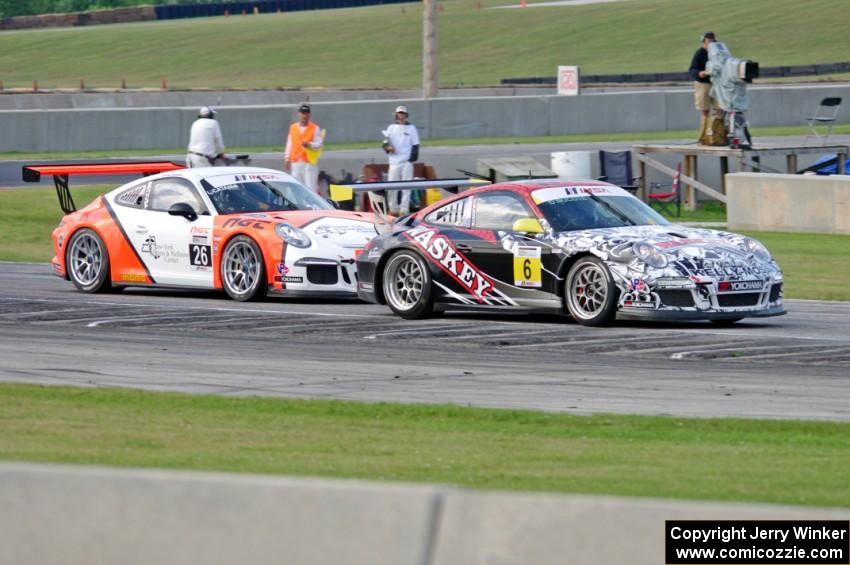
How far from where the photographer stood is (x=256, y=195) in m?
17.2

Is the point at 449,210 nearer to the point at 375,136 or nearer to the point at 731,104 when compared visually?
the point at 731,104

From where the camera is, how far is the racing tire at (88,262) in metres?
17.5

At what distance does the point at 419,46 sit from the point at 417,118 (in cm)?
2914

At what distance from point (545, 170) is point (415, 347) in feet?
46.4

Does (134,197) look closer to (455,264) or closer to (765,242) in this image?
(455,264)

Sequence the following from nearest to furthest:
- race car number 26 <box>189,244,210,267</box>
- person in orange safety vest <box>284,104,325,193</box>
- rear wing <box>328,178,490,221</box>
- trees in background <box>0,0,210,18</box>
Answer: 1. race car number 26 <box>189,244,210,267</box>
2. rear wing <box>328,178,490,221</box>
3. person in orange safety vest <box>284,104,325,193</box>
4. trees in background <box>0,0,210,18</box>

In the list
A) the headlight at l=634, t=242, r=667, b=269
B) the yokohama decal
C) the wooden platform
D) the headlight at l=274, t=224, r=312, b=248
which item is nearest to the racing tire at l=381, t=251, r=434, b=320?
the yokohama decal

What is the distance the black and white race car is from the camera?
13.5 meters

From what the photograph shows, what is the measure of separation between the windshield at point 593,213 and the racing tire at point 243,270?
Result: 3.32 metres

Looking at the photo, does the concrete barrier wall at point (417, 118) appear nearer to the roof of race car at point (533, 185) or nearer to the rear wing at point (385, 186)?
the rear wing at point (385, 186)

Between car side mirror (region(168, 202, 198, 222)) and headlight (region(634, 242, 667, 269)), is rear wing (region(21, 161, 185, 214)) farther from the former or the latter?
headlight (region(634, 242, 667, 269))

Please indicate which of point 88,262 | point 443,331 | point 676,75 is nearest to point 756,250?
point 443,331

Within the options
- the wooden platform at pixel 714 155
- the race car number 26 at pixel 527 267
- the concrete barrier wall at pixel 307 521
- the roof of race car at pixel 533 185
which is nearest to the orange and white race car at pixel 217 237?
the roof of race car at pixel 533 185

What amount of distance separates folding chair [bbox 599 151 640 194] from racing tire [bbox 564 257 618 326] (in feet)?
48.1
